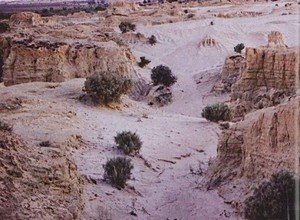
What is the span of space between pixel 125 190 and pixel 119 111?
6390 mm

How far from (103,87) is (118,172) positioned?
5871mm

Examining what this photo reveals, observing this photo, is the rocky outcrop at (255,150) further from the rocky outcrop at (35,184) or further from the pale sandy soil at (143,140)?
the rocky outcrop at (35,184)

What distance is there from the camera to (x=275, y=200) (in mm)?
6801

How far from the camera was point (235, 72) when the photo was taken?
21000mm

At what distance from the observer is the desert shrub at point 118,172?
9133 millimetres

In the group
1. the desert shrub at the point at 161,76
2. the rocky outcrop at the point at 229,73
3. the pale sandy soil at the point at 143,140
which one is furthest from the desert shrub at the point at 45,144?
the desert shrub at the point at 161,76

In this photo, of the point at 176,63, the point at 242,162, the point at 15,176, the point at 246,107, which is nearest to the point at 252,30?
the point at 176,63

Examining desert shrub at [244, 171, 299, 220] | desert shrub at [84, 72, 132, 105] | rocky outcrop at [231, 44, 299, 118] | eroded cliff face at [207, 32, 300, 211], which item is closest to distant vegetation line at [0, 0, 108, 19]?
desert shrub at [84, 72, 132, 105]

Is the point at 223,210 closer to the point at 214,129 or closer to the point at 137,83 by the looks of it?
the point at 214,129

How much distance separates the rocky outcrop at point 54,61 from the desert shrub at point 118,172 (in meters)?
10.5

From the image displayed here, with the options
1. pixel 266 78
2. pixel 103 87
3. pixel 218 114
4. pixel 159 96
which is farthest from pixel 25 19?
pixel 266 78

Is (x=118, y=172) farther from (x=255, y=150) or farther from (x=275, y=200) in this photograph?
(x=275, y=200)

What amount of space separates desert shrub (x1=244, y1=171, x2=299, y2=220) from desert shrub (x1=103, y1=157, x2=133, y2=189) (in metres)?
2.69

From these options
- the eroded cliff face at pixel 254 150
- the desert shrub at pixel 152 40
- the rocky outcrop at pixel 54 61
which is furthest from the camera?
the desert shrub at pixel 152 40
